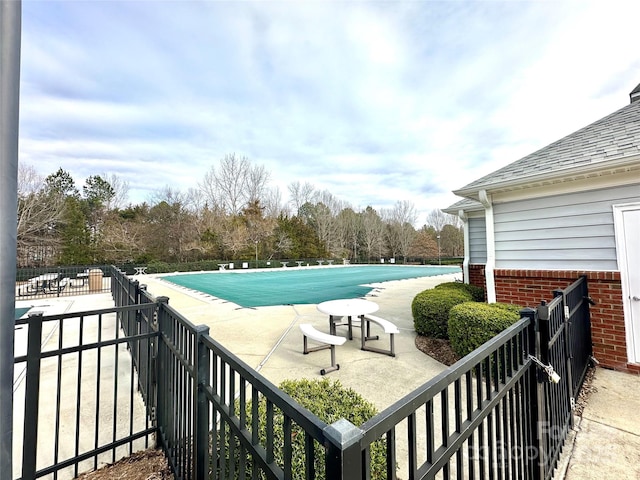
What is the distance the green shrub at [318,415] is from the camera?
4.67 ft

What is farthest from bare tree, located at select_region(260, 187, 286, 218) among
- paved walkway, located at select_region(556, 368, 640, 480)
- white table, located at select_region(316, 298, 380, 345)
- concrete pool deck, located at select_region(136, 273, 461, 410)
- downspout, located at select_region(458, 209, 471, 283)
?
paved walkway, located at select_region(556, 368, 640, 480)

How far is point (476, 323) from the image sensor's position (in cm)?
372

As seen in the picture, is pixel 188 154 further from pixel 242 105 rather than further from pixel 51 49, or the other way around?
pixel 51 49

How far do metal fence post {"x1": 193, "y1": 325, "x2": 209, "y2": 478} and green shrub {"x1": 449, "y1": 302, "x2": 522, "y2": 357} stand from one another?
3.46 meters

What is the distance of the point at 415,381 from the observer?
358 centimetres

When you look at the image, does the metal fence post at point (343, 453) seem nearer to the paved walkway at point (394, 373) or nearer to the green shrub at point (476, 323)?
the paved walkway at point (394, 373)

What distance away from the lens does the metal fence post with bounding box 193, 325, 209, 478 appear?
5.33 feet

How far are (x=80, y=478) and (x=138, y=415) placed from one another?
2.93 ft

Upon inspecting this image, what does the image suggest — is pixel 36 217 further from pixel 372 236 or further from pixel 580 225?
pixel 372 236

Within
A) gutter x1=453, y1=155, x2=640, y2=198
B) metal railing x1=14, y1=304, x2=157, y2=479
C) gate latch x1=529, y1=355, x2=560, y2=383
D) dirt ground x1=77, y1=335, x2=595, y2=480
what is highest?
gutter x1=453, y1=155, x2=640, y2=198

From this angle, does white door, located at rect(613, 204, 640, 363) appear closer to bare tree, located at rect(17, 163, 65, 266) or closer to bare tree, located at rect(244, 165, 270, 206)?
bare tree, located at rect(17, 163, 65, 266)

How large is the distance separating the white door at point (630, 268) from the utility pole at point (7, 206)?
5.98 m

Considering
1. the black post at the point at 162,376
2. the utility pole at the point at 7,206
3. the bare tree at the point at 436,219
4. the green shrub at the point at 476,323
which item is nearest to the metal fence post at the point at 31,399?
the black post at the point at 162,376

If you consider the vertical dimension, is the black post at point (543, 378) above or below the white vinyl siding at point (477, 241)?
below
